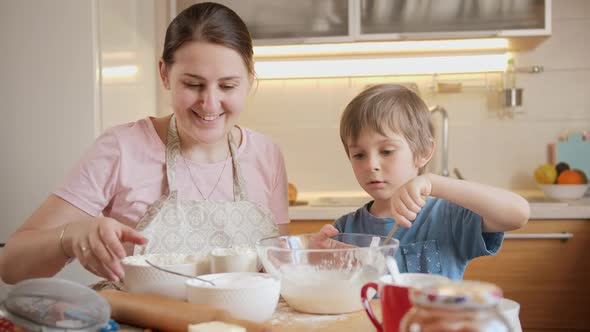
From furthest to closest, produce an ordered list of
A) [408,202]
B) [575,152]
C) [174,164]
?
[575,152]
[174,164]
[408,202]

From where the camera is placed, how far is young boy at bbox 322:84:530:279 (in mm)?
1225

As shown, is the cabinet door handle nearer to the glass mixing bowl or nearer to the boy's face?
the boy's face

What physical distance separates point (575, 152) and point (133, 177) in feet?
6.70

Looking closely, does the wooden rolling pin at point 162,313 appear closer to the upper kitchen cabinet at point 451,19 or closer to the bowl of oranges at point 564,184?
the upper kitchen cabinet at point 451,19

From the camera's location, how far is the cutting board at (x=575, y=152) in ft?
→ 8.89

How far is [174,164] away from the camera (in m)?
1.45

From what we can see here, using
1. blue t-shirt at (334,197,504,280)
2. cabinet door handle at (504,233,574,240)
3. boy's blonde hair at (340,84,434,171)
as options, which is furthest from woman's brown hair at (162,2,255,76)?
cabinet door handle at (504,233,574,240)

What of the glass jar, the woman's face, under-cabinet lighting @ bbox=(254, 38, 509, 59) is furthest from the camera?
under-cabinet lighting @ bbox=(254, 38, 509, 59)

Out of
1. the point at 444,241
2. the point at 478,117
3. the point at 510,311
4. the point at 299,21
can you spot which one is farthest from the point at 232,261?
the point at 478,117

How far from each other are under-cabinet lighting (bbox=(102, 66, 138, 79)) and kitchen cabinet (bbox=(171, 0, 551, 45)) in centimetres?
52

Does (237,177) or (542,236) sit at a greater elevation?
(237,177)

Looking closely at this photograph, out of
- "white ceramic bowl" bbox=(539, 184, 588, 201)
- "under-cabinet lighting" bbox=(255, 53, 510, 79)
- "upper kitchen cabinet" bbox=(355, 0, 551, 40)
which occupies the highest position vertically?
"upper kitchen cabinet" bbox=(355, 0, 551, 40)

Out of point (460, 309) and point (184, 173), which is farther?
point (184, 173)

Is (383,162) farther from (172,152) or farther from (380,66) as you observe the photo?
(380,66)
